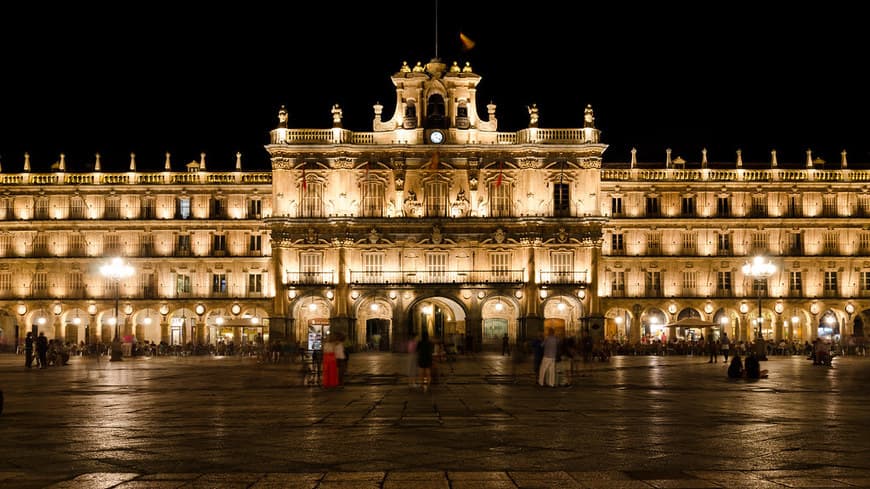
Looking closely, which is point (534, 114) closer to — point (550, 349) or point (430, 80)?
point (430, 80)

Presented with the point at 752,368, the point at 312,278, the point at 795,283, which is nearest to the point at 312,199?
the point at 312,278

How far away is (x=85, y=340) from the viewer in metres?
77.8

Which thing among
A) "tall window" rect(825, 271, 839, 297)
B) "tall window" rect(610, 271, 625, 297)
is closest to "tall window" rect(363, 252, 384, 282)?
"tall window" rect(610, 271, 625, 297)

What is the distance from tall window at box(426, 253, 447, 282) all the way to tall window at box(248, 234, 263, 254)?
44.7 ft

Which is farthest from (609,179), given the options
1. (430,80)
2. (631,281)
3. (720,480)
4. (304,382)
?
(720,480)

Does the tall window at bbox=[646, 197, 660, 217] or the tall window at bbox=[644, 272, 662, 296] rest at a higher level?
the tall window at bbox=[646, 197, 660, 217]

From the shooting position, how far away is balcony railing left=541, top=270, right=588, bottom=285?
72.8 meters

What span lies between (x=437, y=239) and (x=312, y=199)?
914 cm

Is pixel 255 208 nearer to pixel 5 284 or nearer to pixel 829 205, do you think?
pixel 5 284

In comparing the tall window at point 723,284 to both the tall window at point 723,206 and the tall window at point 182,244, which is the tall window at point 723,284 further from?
the tall window at point 182,244

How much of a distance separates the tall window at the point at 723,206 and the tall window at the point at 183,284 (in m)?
39.2

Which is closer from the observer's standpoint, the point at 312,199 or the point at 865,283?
the point at 312,199

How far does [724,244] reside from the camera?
77.7 meters

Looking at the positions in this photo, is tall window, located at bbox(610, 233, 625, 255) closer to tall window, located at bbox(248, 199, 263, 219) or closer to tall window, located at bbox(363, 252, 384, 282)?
tall window, located at bbox(363, 252, 384, 282)
